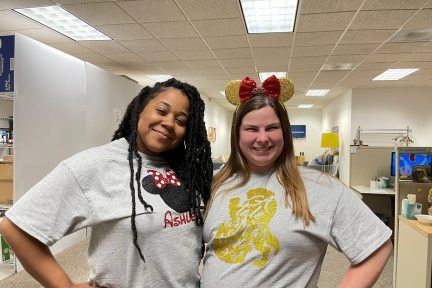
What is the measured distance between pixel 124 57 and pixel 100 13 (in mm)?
1753

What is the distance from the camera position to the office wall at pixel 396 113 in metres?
7.21

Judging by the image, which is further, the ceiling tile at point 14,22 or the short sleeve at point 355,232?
the ceiling tile at point 14,22

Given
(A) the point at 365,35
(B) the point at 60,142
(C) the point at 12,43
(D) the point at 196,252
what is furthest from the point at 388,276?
(C) the point at 12,43

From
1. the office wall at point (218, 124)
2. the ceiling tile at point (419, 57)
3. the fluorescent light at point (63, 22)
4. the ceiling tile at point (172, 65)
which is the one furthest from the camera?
the office wall at point (218, 124)

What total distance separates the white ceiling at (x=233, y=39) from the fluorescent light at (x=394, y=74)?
0.17 m

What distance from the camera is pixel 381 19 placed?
348 centimetres

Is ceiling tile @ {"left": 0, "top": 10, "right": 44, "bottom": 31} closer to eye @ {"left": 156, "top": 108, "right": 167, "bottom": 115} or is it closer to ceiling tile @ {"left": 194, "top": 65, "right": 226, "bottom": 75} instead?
ceiling tile @ {"left": 194, "top": 65, "right": 226, "bottom": 75}

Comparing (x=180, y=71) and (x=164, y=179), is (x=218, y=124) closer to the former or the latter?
(x=180, y=71)

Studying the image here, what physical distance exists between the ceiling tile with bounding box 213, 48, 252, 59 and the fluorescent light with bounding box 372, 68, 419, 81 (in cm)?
271

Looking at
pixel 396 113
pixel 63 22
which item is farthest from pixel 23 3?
pixel 396 113

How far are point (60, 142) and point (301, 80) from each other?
4.88 meters

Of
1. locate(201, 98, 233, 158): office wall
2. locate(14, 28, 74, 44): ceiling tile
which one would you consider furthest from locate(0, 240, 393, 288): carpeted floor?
locate(201, 98, 233, 158): office wall

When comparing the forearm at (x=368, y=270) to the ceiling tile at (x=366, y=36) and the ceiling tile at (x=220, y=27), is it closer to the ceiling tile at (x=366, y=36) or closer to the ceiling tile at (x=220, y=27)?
the ceiling tile at (x=220, y=27)

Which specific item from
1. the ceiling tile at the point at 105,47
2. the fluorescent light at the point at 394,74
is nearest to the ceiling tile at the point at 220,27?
the ceiling tile at the point at 105,47
